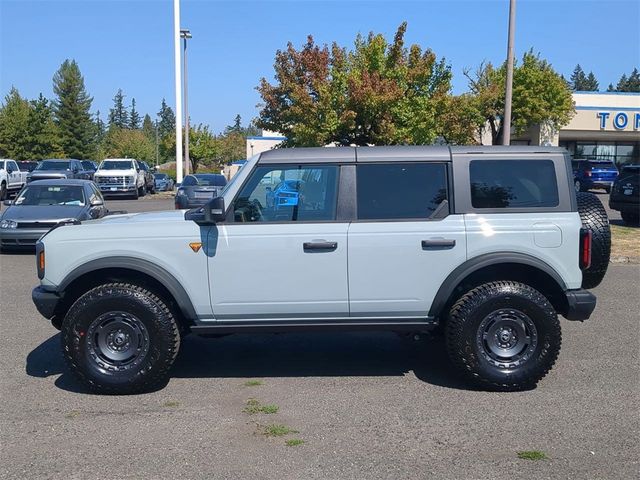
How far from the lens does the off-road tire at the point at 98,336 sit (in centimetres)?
567

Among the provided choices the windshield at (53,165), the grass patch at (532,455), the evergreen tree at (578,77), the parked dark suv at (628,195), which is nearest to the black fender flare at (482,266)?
the grass patch at (532,455)

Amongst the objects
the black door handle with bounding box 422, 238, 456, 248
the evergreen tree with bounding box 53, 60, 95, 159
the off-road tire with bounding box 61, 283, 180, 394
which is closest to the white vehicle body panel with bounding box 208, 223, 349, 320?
the off-road tire with bounding box 61, 283, 180, 394

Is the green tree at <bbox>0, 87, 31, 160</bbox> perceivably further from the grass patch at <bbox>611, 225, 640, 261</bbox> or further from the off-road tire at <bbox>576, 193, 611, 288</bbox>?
the off-road tire at <bbox>576, 193, 611, 288</bbox>

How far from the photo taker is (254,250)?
225 inches

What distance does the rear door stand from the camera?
18.8 ft

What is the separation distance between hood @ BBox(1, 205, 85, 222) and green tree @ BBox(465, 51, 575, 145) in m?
30.8

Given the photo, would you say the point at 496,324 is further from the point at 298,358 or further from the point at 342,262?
the point at 298,358

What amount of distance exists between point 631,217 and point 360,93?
905 cm

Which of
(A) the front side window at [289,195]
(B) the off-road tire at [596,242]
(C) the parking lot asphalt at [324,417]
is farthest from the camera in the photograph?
(B) the off-road tire at [596,242]

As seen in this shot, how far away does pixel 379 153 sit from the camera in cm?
596

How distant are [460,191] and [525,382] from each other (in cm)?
167

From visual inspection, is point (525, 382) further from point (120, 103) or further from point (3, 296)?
point (120, 103)

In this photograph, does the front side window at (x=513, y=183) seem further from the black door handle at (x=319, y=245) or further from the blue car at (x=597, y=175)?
the blue car at (x=597, y=175)

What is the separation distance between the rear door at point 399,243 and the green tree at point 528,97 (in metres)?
36.3
